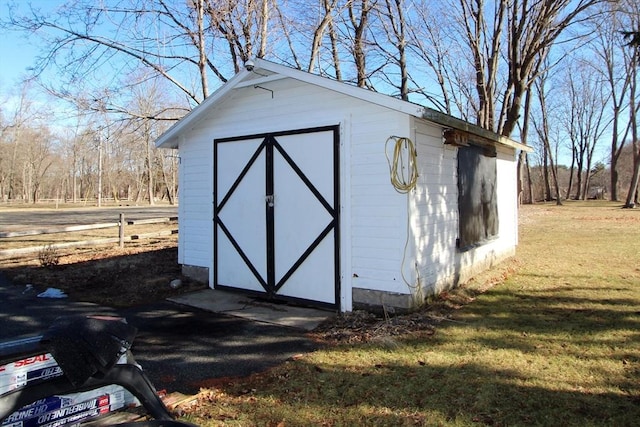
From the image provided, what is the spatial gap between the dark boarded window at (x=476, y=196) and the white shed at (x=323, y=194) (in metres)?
0.04

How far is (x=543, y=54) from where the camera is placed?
17.8 m

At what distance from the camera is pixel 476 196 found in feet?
26.3

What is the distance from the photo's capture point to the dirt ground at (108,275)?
727cm

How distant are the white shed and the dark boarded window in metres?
0.04

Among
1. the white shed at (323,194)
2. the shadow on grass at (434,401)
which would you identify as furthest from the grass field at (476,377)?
the white shed at (323,194)

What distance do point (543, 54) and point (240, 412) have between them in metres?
19.4

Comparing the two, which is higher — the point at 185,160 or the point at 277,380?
the point at 185,160

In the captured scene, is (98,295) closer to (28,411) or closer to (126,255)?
(126,255)

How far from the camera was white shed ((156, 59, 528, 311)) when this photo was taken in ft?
18.8

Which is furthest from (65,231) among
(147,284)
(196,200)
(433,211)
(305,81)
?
(433,211)

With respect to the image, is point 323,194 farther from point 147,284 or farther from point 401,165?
point 147,284

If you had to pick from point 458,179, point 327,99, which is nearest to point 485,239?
point 458,179

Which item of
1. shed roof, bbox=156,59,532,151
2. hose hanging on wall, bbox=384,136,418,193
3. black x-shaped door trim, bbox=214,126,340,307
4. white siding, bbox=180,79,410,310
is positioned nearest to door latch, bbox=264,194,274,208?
black x-shaped door trim, bbox=214,126,340,307

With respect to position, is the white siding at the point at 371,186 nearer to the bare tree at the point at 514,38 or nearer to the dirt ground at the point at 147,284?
the dirt ground at the point at 147,284
